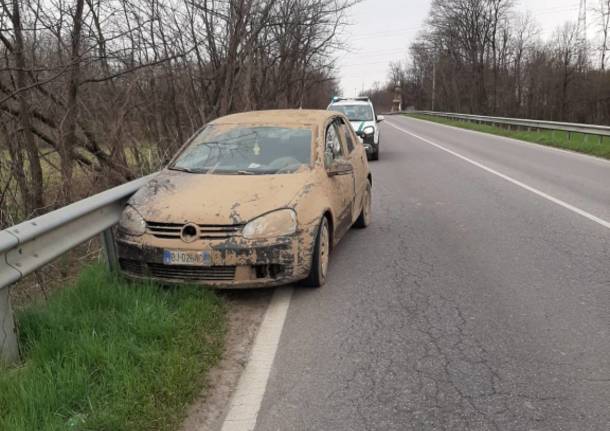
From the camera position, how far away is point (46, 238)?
401 centimetres

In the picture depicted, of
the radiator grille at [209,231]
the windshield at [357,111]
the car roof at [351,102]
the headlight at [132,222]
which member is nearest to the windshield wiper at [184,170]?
the headlight at [132,222]

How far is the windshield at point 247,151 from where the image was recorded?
568 cm

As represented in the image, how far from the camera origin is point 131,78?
1001 centimetres

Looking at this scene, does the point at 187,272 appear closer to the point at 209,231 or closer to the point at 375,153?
the point at 209,231

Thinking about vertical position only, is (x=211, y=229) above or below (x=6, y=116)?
below

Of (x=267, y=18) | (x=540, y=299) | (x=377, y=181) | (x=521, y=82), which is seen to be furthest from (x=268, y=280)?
(x=521, y=82)

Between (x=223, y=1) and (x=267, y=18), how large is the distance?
66.8 inches

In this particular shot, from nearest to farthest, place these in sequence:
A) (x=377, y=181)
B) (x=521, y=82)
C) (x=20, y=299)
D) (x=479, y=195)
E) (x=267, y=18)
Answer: (x=20, y=299), (x=479, y=195), (x=377, y=181), (x=267, y=18), (x=521, y=82)

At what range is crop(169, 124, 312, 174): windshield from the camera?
568 centimetres

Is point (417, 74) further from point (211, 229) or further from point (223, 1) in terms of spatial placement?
point (211, 229)

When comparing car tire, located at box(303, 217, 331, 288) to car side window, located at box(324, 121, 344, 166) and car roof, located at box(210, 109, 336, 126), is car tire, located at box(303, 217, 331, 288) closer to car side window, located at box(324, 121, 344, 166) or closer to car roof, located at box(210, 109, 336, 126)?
car side window, located at box(324, 121, 344, 166)

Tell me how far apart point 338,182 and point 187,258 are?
201 cm

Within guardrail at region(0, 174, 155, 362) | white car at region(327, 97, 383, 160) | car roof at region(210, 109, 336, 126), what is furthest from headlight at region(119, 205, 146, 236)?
white car at region(327, 97, 383, 160)

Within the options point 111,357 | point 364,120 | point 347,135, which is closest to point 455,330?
point 111,357
